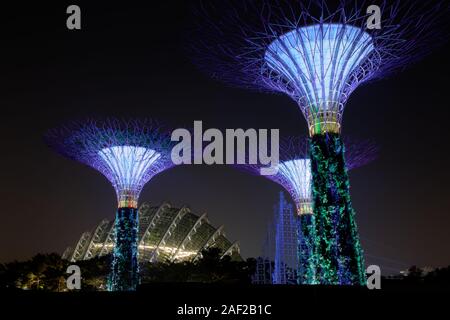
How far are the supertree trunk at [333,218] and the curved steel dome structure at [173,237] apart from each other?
144ft

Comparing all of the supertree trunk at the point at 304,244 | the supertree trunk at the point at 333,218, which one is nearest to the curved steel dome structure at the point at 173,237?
the supertree trunk at the point at 304,244

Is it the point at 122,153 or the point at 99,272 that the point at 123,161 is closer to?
the point at 122,153

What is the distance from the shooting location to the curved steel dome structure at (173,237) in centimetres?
6131

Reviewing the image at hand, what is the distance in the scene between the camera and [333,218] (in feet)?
53.9

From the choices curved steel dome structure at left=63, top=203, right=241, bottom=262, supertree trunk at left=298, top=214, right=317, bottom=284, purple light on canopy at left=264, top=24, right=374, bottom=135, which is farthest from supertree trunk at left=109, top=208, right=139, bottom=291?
curved steel dome structure at left=63, top=203, right=241, bottom=262

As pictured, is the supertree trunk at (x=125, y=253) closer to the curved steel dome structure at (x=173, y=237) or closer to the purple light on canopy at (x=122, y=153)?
the purple light on canopy at (x=122, y=153)

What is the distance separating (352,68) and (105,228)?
60.4 meters

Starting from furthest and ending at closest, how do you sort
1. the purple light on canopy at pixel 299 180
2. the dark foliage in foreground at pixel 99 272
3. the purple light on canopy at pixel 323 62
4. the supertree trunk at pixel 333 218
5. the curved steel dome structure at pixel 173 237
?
the curved steel dome structure at pixel 173 237, the dark foliage in foreground at pixel 99 272, the purple light on canopy at pixel 299 180, the purple light on canopy at pixel 323 62, the supertree trunk at pixel 333 218

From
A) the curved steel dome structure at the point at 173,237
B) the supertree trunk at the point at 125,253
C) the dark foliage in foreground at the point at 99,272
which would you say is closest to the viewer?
the supertree trunk at the point at 125,253

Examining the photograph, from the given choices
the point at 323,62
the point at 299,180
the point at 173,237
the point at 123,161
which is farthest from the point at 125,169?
the point at 173,237

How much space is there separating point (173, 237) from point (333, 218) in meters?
48.3

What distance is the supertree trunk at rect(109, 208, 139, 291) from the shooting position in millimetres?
27047
